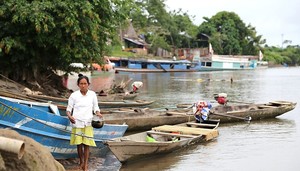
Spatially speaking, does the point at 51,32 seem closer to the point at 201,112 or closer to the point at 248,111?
the point at 201,112

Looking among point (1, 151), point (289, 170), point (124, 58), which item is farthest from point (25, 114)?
point (124, 58)

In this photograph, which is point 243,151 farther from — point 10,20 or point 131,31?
point 131,31

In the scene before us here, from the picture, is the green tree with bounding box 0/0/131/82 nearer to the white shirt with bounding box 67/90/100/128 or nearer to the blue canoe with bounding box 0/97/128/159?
the blue canoe with bounding box 0/97/128/159

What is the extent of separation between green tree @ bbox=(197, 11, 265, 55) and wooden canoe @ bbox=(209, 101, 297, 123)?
5850 centimetres

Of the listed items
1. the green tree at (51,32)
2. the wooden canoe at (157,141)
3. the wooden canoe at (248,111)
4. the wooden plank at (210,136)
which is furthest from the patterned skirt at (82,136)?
Result: the wooden canoe at (248,111)

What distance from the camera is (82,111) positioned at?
7.26m

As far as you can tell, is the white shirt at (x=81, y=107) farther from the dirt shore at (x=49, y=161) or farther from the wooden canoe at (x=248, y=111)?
the wooden canoe at (x=248, y=111)

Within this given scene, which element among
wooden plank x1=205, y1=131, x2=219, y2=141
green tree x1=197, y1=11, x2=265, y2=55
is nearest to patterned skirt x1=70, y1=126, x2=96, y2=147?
wooden plank x1=205, y1=131, x2=219, y2=141

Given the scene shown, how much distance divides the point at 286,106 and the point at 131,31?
163ft

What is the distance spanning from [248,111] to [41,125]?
974 centimetres

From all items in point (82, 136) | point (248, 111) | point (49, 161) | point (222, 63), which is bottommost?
point (248, 111)

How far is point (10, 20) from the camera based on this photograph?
14070 mm

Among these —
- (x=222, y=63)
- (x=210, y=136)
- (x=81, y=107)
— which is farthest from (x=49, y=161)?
(x=222, y=63)

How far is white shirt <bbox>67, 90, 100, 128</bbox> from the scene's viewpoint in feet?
23.7
